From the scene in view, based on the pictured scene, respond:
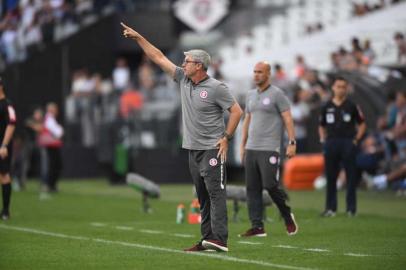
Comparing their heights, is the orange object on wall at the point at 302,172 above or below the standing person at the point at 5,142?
below

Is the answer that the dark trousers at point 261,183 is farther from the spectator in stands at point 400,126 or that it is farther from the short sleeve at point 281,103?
the spectator in stands at point 400,126

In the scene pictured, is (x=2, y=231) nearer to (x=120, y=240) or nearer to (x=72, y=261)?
(x=120, y=240)

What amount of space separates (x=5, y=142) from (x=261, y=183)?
4404 mm

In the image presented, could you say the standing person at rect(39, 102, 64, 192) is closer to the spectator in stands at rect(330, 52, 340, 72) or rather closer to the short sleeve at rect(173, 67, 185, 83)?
the spectator in stands at rect(330, 52, 340, 72)

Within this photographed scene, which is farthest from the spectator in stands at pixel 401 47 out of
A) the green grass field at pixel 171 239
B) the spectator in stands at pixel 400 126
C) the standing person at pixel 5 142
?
the standing person at pixel 5 142

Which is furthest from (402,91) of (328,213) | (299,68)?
(328,213)

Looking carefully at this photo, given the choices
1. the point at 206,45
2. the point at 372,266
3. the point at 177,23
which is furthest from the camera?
the point at 206,45

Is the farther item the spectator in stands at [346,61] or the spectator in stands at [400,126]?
the spectator in stands at [346,61]

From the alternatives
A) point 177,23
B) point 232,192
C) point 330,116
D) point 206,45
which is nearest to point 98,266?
point 232,192

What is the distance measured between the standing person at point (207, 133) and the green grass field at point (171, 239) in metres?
0.40

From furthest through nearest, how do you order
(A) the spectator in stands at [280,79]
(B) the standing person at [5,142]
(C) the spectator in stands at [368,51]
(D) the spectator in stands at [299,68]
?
(D) the spectator in stands at [299,68] < (A) the spectator in stands at [280,79] < (C) the spectator in stands at [368,51] < (B) the standing person at [5,142]

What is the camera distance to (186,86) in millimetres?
13367

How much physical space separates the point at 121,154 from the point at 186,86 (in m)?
17.1

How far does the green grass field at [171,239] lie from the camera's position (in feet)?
40.0
